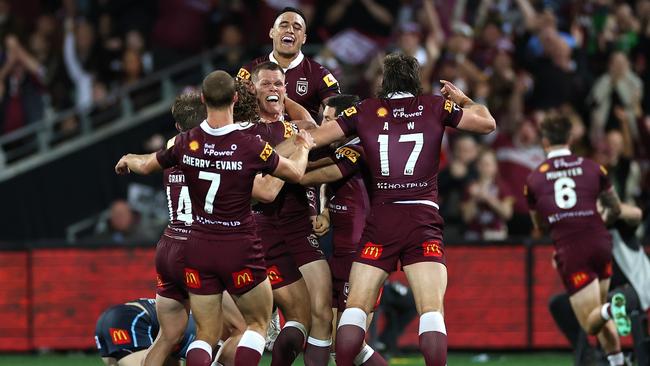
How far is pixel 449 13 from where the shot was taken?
1739cm

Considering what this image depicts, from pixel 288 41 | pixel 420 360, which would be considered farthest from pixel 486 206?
pixel 288 41

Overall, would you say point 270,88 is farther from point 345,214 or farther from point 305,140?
point 345,214

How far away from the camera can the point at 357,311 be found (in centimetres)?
944

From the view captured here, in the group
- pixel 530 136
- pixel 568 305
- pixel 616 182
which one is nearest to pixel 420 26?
pixel 530 136

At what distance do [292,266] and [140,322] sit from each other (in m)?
1.32

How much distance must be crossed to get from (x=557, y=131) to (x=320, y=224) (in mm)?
2637

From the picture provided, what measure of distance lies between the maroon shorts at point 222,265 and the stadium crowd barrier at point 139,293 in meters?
5.54

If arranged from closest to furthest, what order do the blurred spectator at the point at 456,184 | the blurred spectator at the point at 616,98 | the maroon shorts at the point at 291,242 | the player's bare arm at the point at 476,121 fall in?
the player's bare arm at the point at 476,121 < the maroon shorts at the point at 291,242 < the blurred spectator at the point at 456,184 < the blurred spectator at the point at 616,98

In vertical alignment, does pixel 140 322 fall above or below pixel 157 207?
below

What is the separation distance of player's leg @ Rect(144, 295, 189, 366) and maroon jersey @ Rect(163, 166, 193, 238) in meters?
0.52

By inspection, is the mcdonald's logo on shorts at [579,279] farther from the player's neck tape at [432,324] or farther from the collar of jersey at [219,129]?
the collar of jersey at [219,129]

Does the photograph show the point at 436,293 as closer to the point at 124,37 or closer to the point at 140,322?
the point at 140,322

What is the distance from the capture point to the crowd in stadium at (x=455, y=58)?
1522cm

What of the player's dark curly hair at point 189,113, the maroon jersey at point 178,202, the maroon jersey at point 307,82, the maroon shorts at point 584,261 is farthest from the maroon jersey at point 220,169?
the maroon shorts at point 584,261
